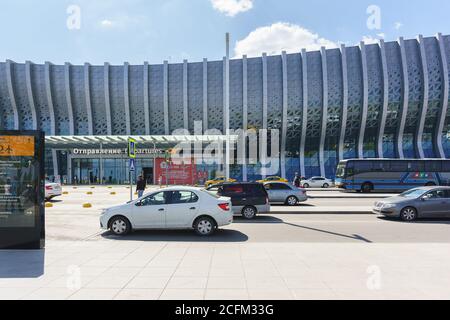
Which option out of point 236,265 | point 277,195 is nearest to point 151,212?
point 236,265

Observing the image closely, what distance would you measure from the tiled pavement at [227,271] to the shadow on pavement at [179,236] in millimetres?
671

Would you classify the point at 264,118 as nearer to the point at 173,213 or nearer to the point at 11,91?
the point at 173,213

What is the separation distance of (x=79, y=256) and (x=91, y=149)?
144 feet

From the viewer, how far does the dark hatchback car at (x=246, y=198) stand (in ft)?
39.9

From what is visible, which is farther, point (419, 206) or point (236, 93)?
point (236, 93)

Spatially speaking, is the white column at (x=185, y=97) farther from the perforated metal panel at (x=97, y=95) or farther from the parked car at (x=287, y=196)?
the parked car at (x=287, y=196)

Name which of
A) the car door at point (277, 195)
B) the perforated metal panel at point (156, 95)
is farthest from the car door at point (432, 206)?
the perforated metal panel at point (156, 95)

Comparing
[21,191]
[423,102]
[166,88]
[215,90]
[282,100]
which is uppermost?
[166,88]

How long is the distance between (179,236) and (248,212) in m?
4.21

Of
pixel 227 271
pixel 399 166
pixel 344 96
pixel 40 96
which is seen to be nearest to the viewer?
pixel 227 271

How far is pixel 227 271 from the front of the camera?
541 centimetres

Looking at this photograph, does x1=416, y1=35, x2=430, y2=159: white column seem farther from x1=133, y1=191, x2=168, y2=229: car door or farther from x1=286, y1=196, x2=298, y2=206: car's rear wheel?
x1=133, y1=191, x2=168, y2=229: car door

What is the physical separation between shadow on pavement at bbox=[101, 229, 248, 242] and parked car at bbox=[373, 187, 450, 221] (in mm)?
6649
